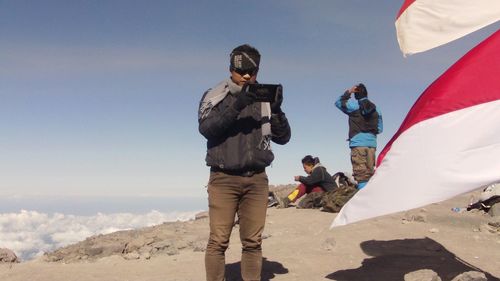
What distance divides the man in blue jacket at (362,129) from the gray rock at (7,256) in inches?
244

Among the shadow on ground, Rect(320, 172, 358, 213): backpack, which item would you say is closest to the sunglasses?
the shadow on ground

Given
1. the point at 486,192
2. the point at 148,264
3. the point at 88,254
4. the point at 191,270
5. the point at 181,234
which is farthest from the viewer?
the point at 486,192

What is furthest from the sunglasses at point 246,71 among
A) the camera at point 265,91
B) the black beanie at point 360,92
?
the black beanie at point 360,92

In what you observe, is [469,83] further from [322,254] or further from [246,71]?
[322,254]

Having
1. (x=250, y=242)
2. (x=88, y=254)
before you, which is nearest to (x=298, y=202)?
(x=88, y=254)

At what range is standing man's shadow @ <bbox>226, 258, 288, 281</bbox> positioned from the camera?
5574 millimetres

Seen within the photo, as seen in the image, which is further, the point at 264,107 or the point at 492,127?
the point at 264,107

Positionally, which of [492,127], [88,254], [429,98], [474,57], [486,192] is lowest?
[88,254]

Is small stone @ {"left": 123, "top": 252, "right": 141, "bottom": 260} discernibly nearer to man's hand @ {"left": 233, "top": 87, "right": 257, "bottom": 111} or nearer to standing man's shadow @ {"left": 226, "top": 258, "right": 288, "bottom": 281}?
standing man's shadow @ {"left": 226, "top": 258, "right": 288, "bottom": 281}

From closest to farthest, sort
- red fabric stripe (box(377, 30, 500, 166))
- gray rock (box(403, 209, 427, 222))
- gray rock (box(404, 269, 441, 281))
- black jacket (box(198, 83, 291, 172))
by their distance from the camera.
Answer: red fabric stripe (box(377, 30, 500, 166)) < black jacket (box(198, 83, 291, 172)) < gray rock (box(404, 269, 441, 281)) < gray rock (box(403, 209, 427, 222))

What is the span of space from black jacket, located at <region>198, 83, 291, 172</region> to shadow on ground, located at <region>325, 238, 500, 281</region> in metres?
2.06

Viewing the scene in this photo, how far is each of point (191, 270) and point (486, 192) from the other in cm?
642

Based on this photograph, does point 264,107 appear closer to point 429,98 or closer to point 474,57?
point 429,98

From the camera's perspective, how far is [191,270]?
6.18 metres
